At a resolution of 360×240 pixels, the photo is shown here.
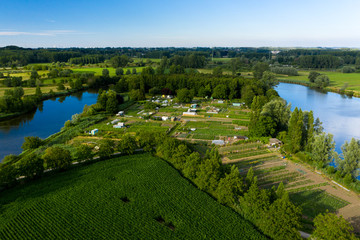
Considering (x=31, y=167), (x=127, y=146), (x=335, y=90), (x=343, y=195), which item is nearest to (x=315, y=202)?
(x=343, y=195)

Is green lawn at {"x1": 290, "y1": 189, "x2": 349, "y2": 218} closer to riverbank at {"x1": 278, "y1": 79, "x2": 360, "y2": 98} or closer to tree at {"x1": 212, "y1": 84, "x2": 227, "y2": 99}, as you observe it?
tree at {"x1": 212, "y1": 84, "x2": 227, "y2": 99}

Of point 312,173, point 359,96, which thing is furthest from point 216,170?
point 359,96

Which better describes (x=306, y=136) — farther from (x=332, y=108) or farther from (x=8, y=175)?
(x=8, y=175)

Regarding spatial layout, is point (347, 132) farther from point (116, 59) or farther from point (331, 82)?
point (116, 59)

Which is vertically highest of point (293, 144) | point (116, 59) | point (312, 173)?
point (116, 59)

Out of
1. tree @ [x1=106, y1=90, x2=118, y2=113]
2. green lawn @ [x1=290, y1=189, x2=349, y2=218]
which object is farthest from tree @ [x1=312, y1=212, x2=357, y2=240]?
tree @ [x1=106, y1=90, x2=118, y2=113]

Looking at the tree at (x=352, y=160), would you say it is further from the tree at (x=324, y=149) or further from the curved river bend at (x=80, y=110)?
the curved river bend at (x=80, y=110)

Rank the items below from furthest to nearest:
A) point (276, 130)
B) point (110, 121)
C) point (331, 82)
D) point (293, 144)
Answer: point (331, 82), point (110, 121), point (276, 130), point (293, 144)
